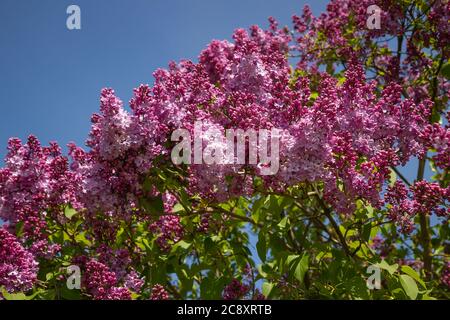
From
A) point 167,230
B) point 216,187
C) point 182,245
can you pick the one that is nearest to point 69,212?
point 167,230

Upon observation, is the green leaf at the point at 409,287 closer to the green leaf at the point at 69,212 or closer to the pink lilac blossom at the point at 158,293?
the pink lilac blossom at the point at 158,293

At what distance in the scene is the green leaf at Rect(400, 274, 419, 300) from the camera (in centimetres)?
396

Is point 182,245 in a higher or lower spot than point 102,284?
higher

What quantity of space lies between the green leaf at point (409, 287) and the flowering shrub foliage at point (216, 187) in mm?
13

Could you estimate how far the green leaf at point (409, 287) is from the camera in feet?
13.0

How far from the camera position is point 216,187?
13.5 ft

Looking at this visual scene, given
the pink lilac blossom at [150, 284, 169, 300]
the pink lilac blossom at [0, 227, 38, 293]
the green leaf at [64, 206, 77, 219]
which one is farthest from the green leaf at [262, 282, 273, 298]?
the pink lilac blossom at [0, 227, 38, 293]

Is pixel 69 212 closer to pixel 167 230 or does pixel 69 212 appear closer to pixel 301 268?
pixel 167 230

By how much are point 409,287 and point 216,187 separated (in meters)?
1.67

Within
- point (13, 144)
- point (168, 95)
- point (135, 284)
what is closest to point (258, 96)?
point (168, 95)

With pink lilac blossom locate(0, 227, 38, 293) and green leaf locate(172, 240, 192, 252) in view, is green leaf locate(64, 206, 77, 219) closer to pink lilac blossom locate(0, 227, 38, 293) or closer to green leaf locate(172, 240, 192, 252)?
pink lilac blossom locate(0, 227, 38, 293)

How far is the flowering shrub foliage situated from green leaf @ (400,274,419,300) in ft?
0.04

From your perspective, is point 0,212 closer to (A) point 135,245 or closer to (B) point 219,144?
(A) point 135,245

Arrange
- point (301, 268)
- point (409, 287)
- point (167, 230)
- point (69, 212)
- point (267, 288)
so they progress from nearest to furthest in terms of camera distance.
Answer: point (409, 287) → point (301, 268) → point (267, 288) → point (69, 212) → point (167, 230)
